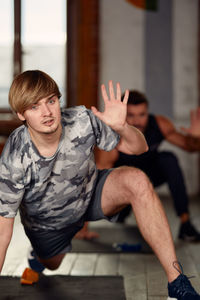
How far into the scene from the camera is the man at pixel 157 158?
2809mm

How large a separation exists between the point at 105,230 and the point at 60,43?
83.8 inches

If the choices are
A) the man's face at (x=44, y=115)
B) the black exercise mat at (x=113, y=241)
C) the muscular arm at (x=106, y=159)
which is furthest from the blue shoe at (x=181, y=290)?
the muscular arm at (x=106, y=159)

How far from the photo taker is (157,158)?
299 cm

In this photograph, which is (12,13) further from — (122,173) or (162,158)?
(122,173)

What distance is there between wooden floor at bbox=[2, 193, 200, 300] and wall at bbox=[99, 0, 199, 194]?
6.42 feet

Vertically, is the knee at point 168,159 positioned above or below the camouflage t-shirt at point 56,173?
below

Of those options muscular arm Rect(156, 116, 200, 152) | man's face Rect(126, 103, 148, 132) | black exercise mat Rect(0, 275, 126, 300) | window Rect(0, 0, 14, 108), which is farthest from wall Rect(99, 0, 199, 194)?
black exercise mat Rect(0, 275, 126, 300)

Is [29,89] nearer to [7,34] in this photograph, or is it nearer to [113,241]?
[113,241]

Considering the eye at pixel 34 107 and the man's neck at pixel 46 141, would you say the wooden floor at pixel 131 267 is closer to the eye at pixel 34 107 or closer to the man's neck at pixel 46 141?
the man's neck at pixel 46 141

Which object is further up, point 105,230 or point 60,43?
point 60,43

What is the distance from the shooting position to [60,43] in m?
4.53

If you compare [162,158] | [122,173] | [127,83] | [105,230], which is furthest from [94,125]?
[127,83]

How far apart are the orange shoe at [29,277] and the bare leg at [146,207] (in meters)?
0.57

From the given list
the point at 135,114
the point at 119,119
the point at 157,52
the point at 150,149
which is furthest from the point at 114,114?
the point at 157,52
